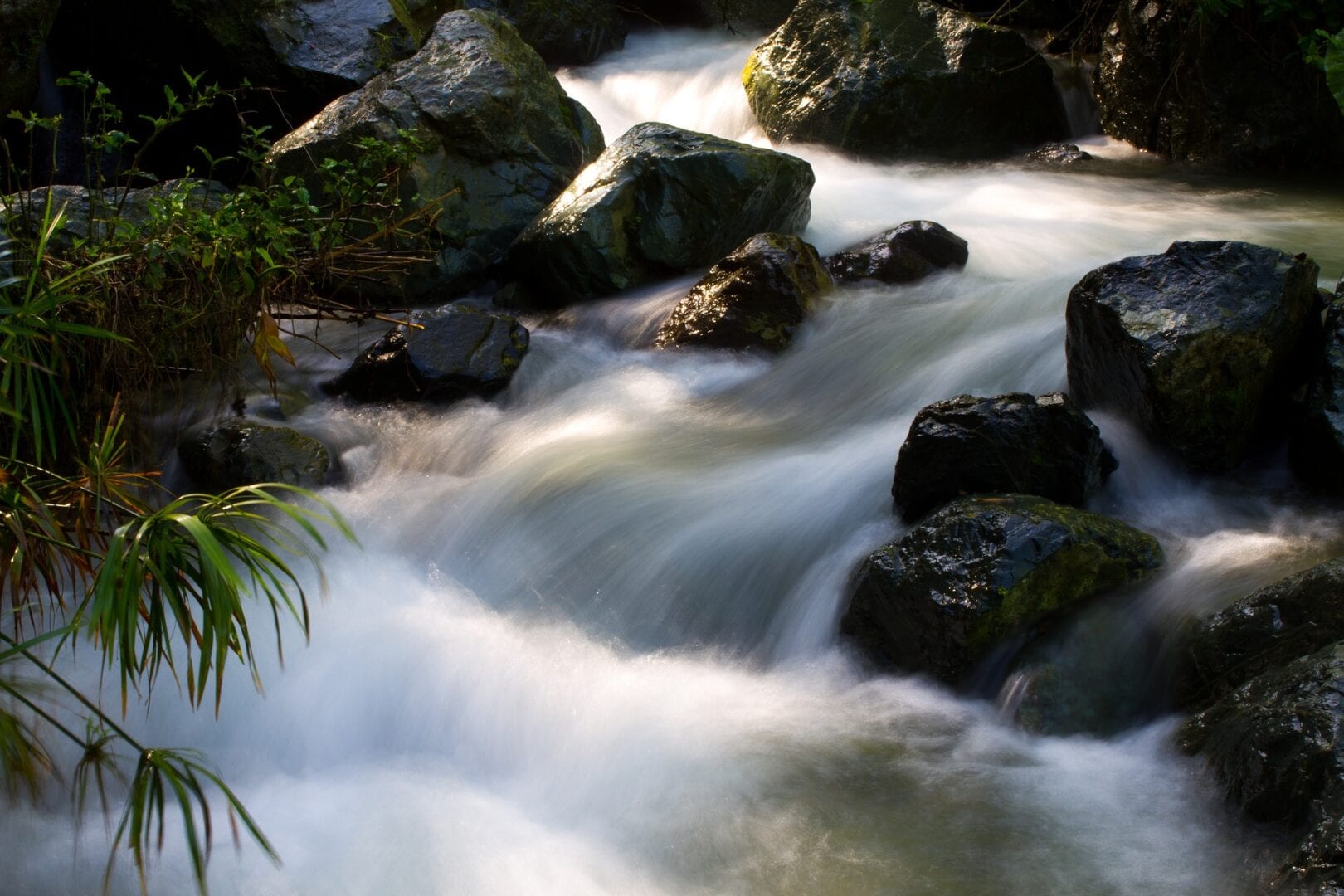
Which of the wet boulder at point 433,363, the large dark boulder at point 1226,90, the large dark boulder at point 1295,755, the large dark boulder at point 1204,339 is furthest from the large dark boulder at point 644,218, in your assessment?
the large dark boulder at point 1295,755

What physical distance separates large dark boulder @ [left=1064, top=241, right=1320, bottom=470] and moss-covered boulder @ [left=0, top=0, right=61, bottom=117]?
6.21 m

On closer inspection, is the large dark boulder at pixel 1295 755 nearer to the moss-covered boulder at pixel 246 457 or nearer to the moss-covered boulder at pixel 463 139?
the moss-covered boulder at pixel 246 457

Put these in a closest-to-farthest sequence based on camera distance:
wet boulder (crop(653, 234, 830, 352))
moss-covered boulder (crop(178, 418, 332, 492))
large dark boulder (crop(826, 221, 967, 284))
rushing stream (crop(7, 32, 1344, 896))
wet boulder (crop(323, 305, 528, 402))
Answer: rushing stream (crop(7, 32, 1344, 896))
moss-covered boulder (crop(178, 418, 332, 492))
wet boulder (crop(323, 305, 528, 402))
wet boulder (crop(653, 234, 830, 352))
large dark boulder (crop(826, 221, 967, 284))

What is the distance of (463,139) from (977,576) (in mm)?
4495

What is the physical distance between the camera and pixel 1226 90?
820 cm

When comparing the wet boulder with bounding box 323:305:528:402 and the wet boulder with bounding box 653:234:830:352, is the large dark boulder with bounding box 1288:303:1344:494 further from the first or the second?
the wet boulder with bounding box 323:305:528:402

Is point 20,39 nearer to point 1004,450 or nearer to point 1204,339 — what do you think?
point 1004,450

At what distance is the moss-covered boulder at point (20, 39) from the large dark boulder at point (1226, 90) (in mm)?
7054

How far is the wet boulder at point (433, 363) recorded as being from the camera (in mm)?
5496

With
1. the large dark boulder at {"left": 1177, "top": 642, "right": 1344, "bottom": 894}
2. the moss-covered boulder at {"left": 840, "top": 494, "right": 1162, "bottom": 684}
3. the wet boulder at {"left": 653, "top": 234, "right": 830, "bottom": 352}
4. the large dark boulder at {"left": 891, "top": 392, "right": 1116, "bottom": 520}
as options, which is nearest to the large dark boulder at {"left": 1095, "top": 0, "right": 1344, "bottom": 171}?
the wet boulder at {"left": 653, "top": 234, "right": 830, "bottom": 352}

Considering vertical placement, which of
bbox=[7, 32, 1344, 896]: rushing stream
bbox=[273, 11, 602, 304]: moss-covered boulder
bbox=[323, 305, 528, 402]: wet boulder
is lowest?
bbox=[7, 32, 1344, 896]: rushing stream

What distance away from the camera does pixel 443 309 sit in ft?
18.7

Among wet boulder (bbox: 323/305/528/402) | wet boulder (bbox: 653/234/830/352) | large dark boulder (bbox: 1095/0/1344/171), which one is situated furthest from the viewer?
large dark boulder (bbox: 1095/0/1344/171)

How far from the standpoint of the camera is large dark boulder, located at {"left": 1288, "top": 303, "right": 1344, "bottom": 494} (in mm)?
4027
